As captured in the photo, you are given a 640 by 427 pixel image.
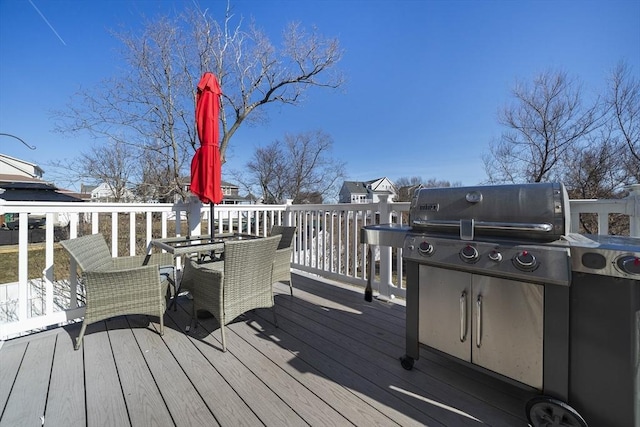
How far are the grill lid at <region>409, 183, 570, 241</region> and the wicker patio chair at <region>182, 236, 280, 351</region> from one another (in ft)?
4.32

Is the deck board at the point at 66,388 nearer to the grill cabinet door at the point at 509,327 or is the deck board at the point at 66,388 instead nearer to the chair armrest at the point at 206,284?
the chair armrest at the point at 206,284

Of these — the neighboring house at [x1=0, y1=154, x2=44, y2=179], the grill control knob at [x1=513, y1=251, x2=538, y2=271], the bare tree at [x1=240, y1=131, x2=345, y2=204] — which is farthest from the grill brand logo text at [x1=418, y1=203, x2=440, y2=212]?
the neighboring house at [x1=0, y1=154, x2=44, y2=179]

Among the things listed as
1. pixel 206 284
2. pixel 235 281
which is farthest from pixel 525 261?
pixel 206 284

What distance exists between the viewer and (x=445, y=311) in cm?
174

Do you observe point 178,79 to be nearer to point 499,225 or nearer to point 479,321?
point 499,225

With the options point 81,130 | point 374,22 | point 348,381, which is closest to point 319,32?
point 374,22

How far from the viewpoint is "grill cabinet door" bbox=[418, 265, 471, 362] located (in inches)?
64.9

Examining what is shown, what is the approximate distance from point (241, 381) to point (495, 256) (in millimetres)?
1732

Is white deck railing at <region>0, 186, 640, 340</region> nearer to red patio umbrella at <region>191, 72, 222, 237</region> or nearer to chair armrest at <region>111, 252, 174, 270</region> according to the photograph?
chair armrest at <region>111, 252, 174, 270</region>

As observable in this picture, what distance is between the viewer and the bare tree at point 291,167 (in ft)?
61.1

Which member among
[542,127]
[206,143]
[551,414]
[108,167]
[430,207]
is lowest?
[551,414]

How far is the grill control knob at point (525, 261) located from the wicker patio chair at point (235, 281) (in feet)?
5.71

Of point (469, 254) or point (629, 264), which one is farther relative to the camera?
point (469, 254)

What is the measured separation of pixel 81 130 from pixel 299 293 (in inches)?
324
